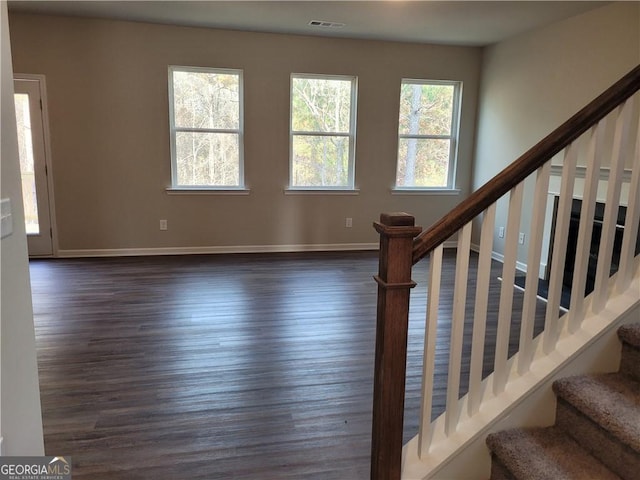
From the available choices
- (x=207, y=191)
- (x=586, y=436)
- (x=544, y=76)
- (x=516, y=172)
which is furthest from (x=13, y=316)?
(x=544, y=76)

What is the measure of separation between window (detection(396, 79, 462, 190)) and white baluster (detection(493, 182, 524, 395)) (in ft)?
15.1

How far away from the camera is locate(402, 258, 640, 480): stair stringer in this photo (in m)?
1.58

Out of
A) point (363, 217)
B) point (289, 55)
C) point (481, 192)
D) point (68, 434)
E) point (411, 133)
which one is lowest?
point (68, 434)

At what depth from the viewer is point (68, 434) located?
2.09 metres

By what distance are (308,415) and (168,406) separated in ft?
2.28

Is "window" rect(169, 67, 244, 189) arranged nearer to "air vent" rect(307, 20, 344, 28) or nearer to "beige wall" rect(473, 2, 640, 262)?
"air vent" rect(307, 20, 344, 28)

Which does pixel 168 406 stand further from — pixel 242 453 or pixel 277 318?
pixel 277 318

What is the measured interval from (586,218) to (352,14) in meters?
3.64

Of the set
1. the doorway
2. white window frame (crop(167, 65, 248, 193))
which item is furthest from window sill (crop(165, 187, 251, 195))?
the doorway

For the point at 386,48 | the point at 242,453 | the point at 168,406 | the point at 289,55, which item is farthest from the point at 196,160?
the point at 242,453

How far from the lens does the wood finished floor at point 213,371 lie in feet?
6.48

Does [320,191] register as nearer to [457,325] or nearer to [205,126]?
[205,126]

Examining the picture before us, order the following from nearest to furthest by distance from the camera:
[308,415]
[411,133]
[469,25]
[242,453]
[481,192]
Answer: [481,192]
[242,453]
[308,415]
[469,25]
[411,133]

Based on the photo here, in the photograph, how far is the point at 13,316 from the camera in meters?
1.34
